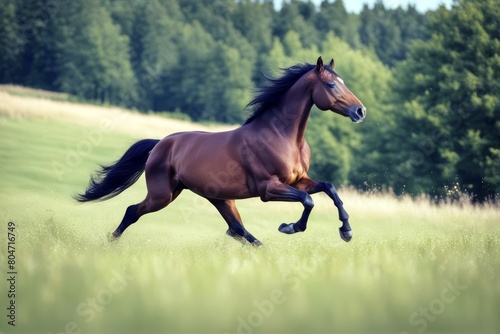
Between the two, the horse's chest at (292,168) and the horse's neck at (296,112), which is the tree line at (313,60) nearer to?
the horse's neck at (296,112)

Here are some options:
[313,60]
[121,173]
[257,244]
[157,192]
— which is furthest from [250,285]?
[313,60]

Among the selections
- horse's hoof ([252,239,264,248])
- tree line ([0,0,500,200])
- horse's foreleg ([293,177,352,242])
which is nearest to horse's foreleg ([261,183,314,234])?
horse's foreleg ([293,177,352,242])

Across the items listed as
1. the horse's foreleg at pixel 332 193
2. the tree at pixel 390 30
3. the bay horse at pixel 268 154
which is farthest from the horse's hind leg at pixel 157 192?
the tree at pixel 390 30

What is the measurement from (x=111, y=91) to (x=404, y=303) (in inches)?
2981

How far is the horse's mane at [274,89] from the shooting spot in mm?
10609

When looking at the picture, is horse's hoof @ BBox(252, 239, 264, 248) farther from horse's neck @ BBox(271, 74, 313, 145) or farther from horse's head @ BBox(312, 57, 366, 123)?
horse's head @ BBox(312, 57, 366, 123)

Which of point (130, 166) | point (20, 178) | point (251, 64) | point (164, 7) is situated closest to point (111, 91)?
point (251, 64)

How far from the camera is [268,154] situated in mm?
10359

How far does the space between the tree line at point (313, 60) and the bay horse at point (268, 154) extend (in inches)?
22.8

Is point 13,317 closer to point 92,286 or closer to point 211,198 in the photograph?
point 92,286

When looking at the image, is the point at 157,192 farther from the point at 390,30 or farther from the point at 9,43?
the point at 390,30

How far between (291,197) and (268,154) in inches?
26.4

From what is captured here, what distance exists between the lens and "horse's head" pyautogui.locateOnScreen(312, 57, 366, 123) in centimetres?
997

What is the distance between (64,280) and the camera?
8164 mm
